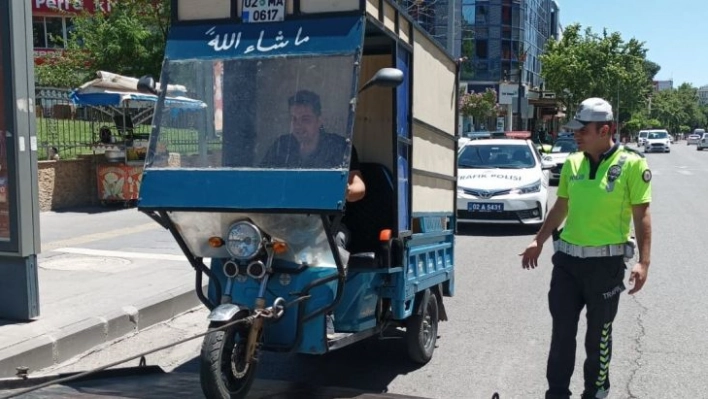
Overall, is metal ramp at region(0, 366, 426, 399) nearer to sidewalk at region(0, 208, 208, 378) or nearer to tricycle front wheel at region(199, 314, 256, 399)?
tricycle front wheel at region(199, 314, 256, 399)

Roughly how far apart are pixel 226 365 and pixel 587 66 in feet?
170

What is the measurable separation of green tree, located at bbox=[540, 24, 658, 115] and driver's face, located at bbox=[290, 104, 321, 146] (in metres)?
50.1

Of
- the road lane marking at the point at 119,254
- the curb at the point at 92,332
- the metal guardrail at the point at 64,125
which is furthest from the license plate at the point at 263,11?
the metal guardrail at the point at 64,125

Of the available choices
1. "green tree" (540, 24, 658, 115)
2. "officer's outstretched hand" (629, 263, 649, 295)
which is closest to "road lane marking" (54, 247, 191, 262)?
"officer's outstretched hand" (629, 263, 649, 295)

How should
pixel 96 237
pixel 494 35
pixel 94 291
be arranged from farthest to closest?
pixel 494 35 < pixel 96 237 < pixel 94 291

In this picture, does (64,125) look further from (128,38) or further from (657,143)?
(657,143)

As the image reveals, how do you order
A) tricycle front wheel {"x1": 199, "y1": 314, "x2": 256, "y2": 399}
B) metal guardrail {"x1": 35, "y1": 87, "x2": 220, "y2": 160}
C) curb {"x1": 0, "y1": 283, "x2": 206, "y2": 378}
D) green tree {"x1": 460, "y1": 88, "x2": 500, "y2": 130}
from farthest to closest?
1. green tree {"x1": 460, "y1": 88, "x2": 500, "y2": 130}
2. metal guardrail {"x1": 35, "y1": 87, "x2": 220, "y2": 160}
3. curb {"x1": 0, "y1": 283, "x2": 206, "y2": 378}
4. tricycle front wheel {"x1": 199, "y1": 314, "x2": 256, "y2": 399}

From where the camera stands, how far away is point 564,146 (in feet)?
83.1

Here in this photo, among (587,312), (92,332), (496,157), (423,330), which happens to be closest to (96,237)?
(92,332)

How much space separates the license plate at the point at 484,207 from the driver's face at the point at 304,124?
8.70 metres

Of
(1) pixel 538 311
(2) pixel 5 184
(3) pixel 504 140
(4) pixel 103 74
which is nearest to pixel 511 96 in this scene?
(3) pixel 504 140

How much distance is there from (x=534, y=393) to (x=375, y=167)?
1992 mm

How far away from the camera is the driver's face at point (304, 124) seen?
4398mm

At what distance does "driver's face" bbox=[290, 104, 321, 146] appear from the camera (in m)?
4.40
